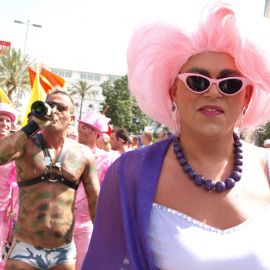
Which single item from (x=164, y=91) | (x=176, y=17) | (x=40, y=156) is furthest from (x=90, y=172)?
(x=176, y=17)

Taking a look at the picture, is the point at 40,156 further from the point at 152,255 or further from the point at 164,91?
the point at 152,255

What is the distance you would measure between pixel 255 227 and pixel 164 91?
2.48 feet

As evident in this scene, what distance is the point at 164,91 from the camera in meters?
2.38

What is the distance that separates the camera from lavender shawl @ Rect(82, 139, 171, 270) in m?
1.98

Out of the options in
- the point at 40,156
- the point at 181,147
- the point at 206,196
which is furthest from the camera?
the point at 40,156

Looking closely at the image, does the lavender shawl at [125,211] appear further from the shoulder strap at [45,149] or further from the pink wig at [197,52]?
the shoulder strap at [45,149]

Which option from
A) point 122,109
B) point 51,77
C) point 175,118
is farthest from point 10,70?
point 175,118

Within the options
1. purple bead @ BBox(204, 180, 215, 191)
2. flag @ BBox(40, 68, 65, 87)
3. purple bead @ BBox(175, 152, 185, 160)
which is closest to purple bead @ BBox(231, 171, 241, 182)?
purple bead @ BBox(204, 180, 215, 191)

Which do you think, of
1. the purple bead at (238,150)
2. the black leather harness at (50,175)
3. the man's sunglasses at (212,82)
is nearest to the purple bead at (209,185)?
the purple bead at (238,150)

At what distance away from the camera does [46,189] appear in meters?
4.30

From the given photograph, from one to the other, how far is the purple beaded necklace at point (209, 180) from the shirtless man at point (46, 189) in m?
2.16

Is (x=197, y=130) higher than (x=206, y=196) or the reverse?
higher

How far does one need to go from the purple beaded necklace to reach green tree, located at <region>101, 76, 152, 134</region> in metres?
57.9

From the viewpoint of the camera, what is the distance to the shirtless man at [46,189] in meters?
4.16
